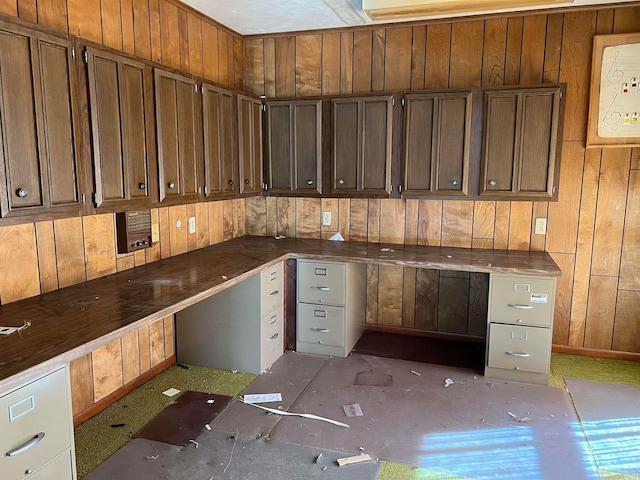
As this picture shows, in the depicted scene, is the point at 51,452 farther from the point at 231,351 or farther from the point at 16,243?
the point at 231,351

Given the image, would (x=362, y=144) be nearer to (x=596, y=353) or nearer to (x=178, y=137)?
(x=178, y=137)

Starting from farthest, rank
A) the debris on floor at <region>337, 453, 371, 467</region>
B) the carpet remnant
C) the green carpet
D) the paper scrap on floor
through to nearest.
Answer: the paper scrap on floor
the carpet remnant
the green carpet
the debris on floor at <region>337, 453, 371, 467</region>

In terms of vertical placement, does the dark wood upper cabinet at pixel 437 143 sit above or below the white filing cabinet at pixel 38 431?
above

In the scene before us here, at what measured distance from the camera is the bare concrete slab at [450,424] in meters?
2.45

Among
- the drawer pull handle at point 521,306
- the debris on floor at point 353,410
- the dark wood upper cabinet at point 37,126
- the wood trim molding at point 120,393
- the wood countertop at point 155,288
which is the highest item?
the dark wood upper cabinet at point 37,126

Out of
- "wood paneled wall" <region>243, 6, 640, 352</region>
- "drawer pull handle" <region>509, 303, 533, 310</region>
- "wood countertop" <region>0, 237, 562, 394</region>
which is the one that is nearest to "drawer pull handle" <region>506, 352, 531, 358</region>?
"drawer pull handle" <region>509, 303, 533, 310</region>

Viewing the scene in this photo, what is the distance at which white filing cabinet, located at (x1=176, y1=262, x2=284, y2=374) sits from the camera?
334cm

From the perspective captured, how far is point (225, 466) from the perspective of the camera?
2.40 metres

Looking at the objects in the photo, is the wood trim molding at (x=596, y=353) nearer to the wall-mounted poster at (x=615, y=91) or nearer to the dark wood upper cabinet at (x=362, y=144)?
the wall-mounted poster at (x=615, y=91)

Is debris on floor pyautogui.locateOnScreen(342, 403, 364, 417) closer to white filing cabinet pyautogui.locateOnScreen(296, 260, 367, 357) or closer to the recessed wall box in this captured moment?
white filing cabinet pyautogui.locateOnScreen(296, 260, 367, 357)

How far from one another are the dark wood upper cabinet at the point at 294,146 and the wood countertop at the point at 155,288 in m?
0.51

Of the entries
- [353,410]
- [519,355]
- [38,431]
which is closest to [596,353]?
[519,355]

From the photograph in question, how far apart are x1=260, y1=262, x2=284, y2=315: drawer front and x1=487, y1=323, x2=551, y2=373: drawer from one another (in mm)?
1521

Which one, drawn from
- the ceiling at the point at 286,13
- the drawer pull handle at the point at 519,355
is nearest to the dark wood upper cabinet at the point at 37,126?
the ceiling at the point at 286,13
